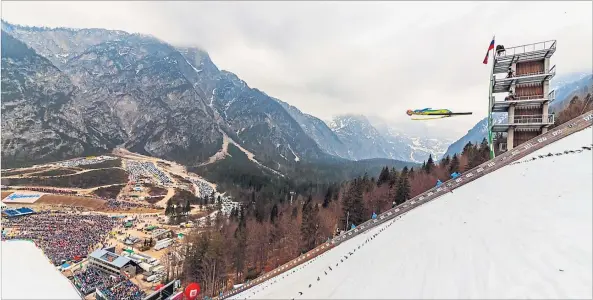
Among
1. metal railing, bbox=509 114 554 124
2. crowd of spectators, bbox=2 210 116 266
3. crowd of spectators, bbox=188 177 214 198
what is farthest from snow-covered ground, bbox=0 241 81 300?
crowd of spectators, bbox=188 177 214 198

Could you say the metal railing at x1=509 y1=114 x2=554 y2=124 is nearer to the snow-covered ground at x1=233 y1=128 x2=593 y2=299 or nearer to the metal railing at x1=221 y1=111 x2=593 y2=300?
the metal railing at x1=221 y1=111 x2=593 y2=300

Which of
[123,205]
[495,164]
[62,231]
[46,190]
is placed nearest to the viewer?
[495,164]

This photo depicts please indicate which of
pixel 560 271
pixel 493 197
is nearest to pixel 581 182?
pixel 493 197

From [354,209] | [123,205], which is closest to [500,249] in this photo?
[354,209]

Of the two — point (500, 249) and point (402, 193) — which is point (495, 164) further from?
point (402, 193)

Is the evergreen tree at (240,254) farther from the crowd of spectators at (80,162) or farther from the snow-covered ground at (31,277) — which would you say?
the crowd of spectators at (80,162)

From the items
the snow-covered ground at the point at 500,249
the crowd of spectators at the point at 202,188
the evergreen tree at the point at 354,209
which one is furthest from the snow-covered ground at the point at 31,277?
the crowd of spectators at the point at 202,188

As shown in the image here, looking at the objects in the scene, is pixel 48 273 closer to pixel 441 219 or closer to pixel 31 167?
pixel 441 219
